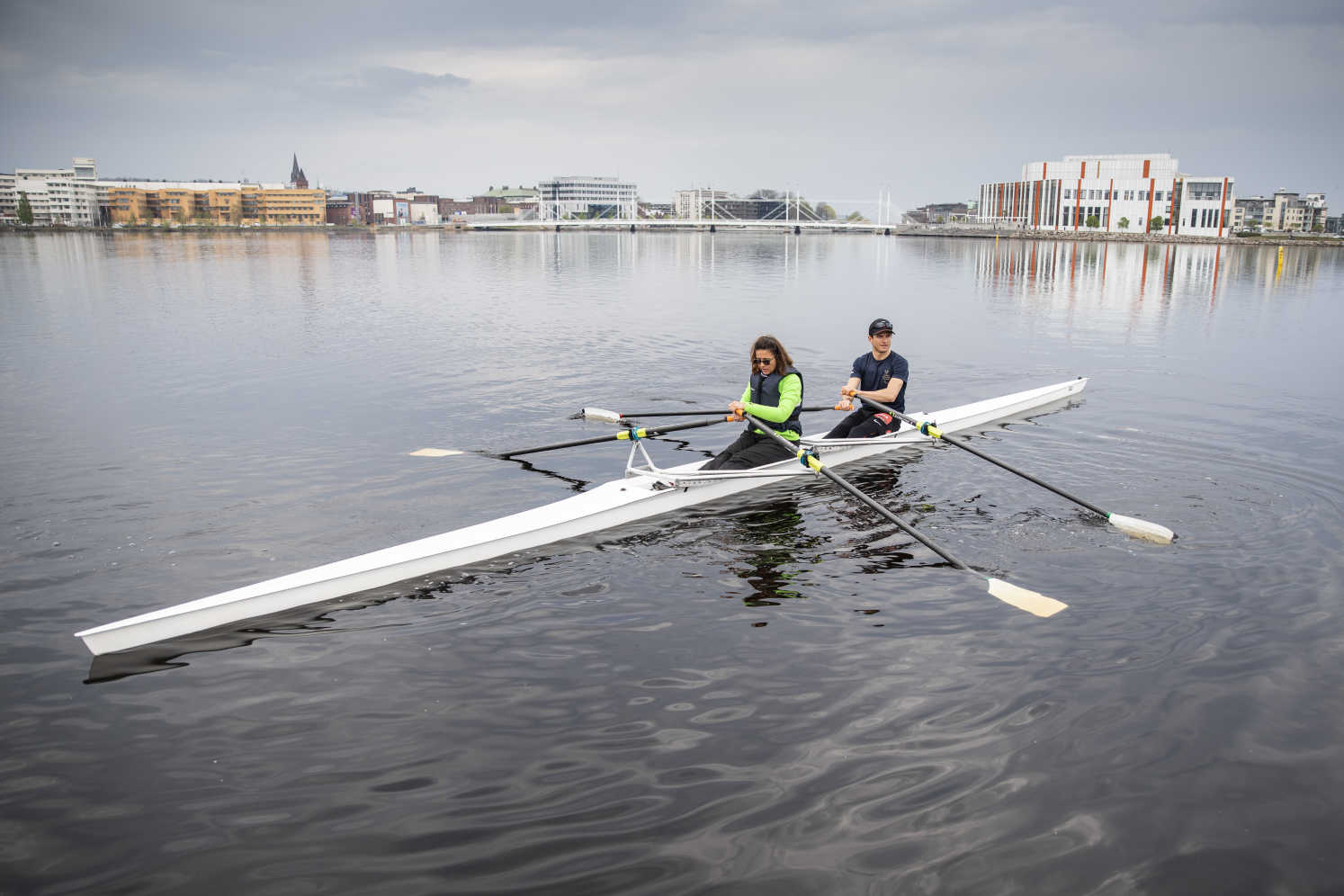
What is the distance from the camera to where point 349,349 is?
2061cm

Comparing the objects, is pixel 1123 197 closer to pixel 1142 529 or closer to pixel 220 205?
pixel 1142 529

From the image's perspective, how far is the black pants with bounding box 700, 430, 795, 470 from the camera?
9492 mm

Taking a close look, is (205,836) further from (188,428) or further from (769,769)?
(188,428)

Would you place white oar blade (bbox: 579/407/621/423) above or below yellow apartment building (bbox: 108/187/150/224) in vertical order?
below

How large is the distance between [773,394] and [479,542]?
3.71 meters

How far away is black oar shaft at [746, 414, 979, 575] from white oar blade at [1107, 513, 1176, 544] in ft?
6.78

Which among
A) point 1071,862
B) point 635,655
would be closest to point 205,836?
point 635,655

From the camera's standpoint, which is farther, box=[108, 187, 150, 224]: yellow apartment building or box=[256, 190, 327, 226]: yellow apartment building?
box=[256, 190, 327, 226]: yellow apartment building

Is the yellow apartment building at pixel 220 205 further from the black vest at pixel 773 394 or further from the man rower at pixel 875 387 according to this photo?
the black vest at pixel 773 394

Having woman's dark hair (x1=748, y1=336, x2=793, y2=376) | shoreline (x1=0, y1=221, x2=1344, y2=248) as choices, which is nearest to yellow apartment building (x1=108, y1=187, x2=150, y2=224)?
shoreline (x1=0, y1=221, x2=1344, y2=248)

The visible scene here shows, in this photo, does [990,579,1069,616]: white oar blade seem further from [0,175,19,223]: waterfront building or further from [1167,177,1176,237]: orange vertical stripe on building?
[0,175,19,223]: waterfront building

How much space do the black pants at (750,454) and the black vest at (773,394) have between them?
191 mm

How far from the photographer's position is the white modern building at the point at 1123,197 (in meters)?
118

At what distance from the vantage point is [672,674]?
597cm
